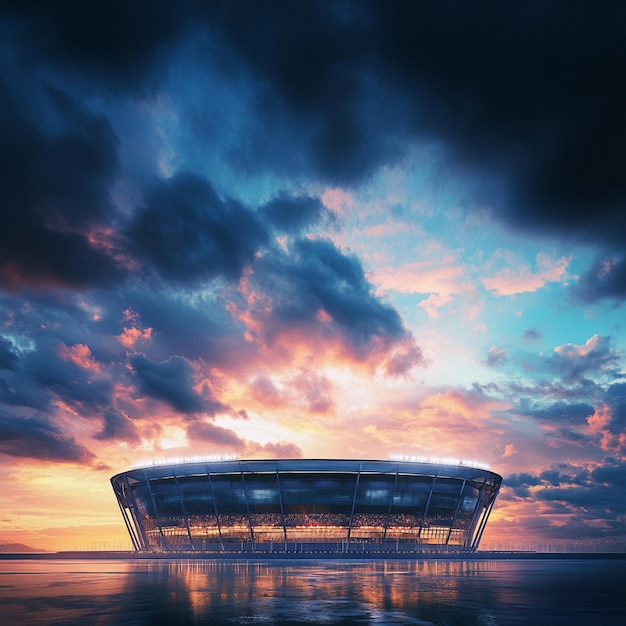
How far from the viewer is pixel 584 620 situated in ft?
69.1

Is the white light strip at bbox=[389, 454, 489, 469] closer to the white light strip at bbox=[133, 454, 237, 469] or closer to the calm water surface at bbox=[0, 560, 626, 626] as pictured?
the white light strip at bbox=[133, 454, 237, 469]

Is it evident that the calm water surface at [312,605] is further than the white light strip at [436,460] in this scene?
No

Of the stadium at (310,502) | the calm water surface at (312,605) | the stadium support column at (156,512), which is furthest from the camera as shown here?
the stadium support column at (156,512)

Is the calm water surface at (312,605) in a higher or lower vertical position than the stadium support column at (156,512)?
lower

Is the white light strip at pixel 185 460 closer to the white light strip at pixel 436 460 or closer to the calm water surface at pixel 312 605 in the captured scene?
the white light strip at pixel 436 460

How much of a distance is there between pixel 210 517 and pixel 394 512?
2893 cm

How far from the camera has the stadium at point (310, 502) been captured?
291ft

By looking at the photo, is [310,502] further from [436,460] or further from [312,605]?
[312,605]

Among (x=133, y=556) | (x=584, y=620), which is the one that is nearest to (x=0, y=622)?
(x=584, y=620)

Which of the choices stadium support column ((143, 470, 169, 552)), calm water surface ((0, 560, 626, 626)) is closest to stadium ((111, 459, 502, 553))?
stadium support column ((143, 470, 169, 552))

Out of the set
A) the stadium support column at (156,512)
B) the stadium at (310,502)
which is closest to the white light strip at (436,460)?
the stadium at (310,502)

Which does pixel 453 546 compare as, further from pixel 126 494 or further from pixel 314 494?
pixel 126 494

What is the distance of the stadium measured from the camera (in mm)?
88562

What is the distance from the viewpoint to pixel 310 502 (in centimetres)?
8962
